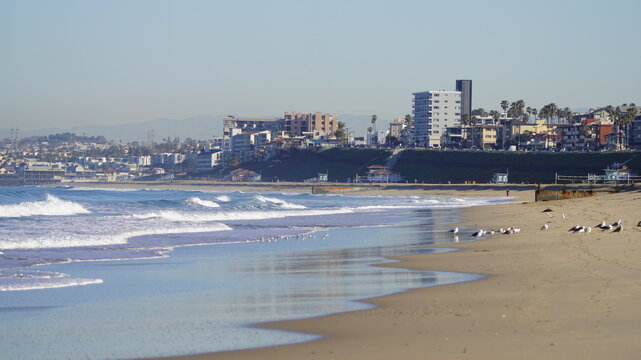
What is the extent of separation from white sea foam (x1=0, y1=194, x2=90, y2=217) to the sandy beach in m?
25.0

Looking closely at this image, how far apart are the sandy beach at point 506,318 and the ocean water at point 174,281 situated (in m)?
0.60

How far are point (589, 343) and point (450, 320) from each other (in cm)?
212

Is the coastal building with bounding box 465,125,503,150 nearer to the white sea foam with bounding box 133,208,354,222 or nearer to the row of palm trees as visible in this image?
the row of palm trees

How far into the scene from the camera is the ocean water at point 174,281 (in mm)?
10125

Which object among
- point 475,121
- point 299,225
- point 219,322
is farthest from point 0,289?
point 475,121

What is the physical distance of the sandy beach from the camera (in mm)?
8922

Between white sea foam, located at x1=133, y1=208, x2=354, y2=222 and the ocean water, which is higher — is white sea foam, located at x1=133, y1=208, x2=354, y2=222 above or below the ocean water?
below

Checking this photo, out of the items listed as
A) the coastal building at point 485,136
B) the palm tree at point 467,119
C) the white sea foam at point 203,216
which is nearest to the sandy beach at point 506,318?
the white sea foam at point 203,216

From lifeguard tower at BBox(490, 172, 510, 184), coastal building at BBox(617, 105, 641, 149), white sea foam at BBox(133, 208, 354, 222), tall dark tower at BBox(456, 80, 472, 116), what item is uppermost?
tall dark tower at BBox(456, 80, 472, 116)

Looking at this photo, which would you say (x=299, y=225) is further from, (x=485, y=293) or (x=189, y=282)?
(x=485, y=293)

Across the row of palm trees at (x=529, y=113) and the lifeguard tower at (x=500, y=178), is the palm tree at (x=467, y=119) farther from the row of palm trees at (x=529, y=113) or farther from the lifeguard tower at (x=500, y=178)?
the lifeguard tower at (x=500, y=178)

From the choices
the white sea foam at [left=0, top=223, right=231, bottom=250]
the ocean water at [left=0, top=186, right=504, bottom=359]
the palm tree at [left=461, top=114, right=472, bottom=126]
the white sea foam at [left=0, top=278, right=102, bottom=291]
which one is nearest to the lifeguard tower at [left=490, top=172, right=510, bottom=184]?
the palm tree at [left=461, top=114, right=472, bottom=126]

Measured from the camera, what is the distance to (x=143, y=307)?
12.4 meters

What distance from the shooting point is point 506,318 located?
1055 cm
